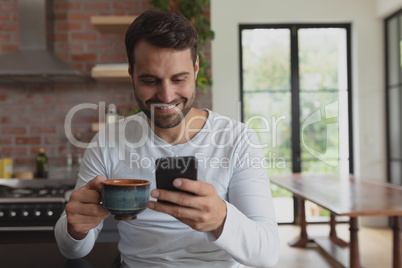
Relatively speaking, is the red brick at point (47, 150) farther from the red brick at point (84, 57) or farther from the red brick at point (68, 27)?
the red brick at point (68, 27)

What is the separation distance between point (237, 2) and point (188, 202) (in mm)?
3996

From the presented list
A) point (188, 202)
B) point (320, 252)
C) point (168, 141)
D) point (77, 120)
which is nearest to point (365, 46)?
point (320, 252)

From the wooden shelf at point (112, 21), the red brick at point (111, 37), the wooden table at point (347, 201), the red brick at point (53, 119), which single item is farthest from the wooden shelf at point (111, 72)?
the wooden table at point (347, 201)

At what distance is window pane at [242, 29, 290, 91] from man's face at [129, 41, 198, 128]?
12.1ft

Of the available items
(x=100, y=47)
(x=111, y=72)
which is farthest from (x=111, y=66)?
(x=100, y=47)

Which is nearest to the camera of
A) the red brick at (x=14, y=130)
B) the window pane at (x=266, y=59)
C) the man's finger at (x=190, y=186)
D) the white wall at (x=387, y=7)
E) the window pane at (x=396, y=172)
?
the man's finger at (x=190, y=186)

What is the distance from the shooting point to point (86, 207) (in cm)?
99

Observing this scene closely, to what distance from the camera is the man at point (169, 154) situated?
1.13 metres

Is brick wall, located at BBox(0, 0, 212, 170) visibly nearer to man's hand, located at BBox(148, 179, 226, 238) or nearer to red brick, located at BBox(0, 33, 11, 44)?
red brick, located at BBox(0, 33, 11, 44)

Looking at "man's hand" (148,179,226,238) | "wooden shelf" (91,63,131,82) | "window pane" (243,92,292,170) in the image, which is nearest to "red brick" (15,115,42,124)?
"wooden shelf" (91,63,131,82)

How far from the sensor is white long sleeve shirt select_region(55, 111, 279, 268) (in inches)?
45.7

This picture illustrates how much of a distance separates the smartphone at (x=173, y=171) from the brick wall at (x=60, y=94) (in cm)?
288

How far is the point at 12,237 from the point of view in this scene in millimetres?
2766

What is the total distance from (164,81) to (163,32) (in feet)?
0.45
